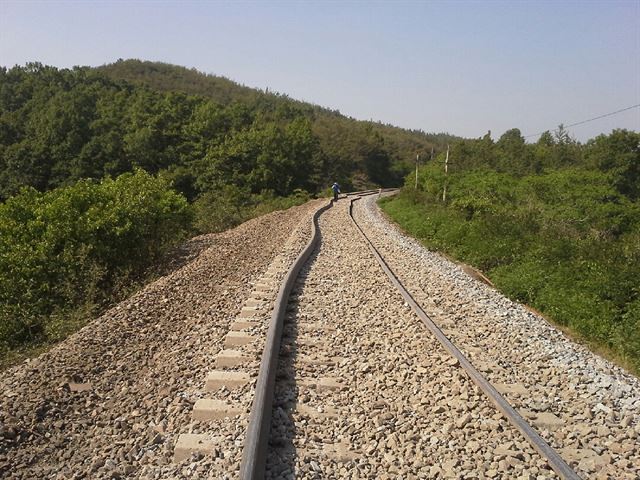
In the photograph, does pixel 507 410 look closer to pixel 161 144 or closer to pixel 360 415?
pixel 360 415

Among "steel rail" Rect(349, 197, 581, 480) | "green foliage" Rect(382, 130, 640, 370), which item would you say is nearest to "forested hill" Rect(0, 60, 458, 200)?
"green foliage" Rect(382, 130, 640, 370)

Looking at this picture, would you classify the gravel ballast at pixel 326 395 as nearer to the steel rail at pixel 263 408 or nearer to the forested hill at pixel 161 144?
the steel rail at pixel 263 408

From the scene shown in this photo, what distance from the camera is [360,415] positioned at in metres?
4.22

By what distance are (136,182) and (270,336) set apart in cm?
969

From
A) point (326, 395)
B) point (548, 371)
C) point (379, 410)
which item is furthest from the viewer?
point (548, 371)

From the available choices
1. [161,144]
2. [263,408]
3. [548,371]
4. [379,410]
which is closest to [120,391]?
[263,408]

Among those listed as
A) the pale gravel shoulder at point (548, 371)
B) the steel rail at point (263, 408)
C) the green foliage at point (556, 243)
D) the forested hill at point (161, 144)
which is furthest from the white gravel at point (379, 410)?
the forested hill at point (161, 144)

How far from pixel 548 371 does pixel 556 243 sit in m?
6.68

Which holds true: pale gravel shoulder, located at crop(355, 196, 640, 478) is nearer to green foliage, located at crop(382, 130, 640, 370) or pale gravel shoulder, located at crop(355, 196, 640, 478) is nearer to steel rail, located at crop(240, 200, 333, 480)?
green foliage, located at crop(382, 130, 640, 370)

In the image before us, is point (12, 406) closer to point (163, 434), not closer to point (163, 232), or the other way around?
point (163, 434)

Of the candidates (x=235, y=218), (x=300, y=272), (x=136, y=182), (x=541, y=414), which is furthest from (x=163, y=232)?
(x=541, y=414)

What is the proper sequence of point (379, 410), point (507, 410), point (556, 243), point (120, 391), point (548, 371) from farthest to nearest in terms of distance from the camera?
point (556, 243) → point (548, 371) → point (120, 391) → point (379, 410) → point (507, 410)

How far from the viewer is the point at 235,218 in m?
21.5

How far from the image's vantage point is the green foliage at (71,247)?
9.27 metres
